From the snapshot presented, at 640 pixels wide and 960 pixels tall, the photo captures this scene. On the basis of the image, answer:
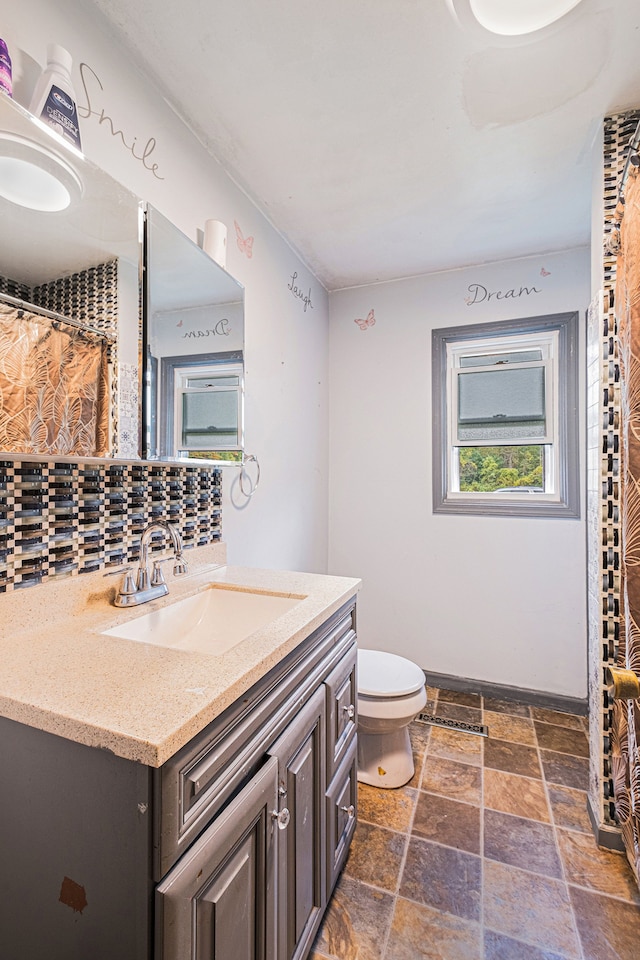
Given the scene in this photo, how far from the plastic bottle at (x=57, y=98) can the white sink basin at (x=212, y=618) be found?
1122mm

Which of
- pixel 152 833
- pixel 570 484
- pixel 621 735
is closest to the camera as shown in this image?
pixel 152 833

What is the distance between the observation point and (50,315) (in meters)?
0.94

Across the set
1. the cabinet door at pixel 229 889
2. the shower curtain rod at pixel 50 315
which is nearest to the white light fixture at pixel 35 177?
the shower curtain rod at pixel 50 315

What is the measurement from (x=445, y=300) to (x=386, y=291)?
0.37m

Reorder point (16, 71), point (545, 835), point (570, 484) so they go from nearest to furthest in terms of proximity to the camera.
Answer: point (16, 71)
point (545, 835)
point (570, 484)

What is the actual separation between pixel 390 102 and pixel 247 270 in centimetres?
77

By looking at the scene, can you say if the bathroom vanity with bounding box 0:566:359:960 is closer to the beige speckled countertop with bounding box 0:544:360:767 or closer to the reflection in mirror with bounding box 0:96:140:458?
the beige speckled countertop with bounding box 0:544:360:767

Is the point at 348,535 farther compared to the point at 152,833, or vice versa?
the point at 348,535

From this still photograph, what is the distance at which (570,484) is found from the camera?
2.31 metres

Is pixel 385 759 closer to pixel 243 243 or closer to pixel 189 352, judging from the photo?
pixel 189 352

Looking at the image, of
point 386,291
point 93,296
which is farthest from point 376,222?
point 93,296

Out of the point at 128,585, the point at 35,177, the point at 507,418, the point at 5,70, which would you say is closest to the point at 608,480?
the point at 507,418

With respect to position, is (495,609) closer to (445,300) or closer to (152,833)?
(445,300)

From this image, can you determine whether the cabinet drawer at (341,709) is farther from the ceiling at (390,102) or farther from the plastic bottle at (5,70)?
the ceiling at (390,102)
